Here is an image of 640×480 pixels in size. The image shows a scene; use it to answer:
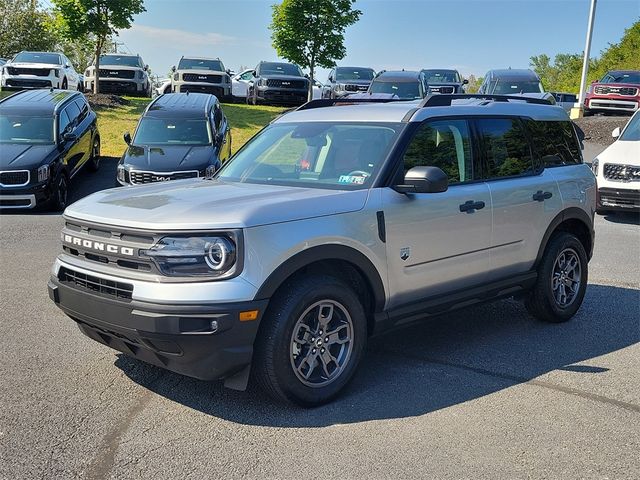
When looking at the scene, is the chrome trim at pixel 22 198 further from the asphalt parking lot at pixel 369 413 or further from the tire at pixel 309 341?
the tire at pixel 309 341

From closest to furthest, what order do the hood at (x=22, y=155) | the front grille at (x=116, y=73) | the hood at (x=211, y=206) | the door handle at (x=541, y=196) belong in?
the hood at (x=211, y=206) → the door handle at (x=541, y=196) → the hood at (x=22, y=155) → the front grille at (x=116, y=73)

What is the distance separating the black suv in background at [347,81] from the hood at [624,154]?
1148 cm

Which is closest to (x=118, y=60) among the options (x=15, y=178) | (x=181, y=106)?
(x=181, y=106)

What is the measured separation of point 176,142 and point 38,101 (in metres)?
3.15

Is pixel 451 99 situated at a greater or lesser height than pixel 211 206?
greater

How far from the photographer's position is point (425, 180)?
175 inches

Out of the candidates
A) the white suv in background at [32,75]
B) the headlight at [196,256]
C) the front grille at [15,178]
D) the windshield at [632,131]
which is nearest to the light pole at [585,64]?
the windshield at [632,131]

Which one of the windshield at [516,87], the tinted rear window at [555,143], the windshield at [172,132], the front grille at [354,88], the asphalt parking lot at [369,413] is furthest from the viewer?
the front grille at [354,88]

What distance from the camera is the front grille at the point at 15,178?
1166 cm

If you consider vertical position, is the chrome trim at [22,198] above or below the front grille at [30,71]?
below

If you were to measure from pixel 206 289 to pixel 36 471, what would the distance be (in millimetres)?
1233

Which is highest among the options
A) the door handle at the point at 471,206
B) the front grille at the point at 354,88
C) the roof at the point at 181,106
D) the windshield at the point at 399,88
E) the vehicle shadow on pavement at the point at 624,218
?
the front grille at the point at 354,88

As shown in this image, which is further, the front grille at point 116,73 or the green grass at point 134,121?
the front grille at point 116,73

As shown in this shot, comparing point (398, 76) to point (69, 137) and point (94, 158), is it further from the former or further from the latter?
point (69, 137)
